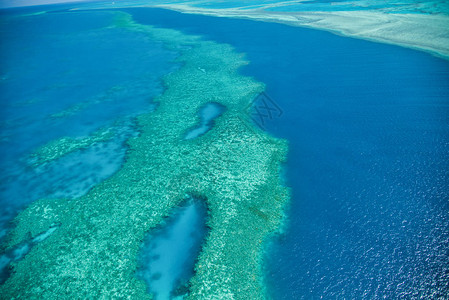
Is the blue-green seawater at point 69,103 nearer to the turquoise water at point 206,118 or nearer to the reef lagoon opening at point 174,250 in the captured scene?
the turquoise water at point 206,118

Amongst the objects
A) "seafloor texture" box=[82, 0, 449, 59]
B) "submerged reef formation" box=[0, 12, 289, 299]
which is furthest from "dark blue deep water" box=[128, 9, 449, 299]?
"seafloor texture" box=[82, 0, 449, 59]

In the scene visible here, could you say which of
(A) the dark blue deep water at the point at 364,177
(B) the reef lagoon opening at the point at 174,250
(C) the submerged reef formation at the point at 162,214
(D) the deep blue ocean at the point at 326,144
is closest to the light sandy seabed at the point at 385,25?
(D) the deep blue ocean at the point at 326,144

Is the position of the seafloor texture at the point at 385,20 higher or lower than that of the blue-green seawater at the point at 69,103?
higher

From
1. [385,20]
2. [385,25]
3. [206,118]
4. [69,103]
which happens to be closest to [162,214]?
[206,118]

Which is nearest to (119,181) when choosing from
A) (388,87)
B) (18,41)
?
(388,87)

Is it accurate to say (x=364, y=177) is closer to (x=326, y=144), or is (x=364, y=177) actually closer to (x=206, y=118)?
(x=326, y=144)

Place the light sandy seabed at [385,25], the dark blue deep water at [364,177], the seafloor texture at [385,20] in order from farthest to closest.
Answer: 1. the seafloor texture at [385,20]
2. the light sandy seabed at [385,25]
3. the dark blue deep water at [364,177]

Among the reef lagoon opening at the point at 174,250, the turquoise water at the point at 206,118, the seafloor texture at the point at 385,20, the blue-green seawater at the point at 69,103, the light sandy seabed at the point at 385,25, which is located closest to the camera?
the reef lagoon opening at the point at 174,250
